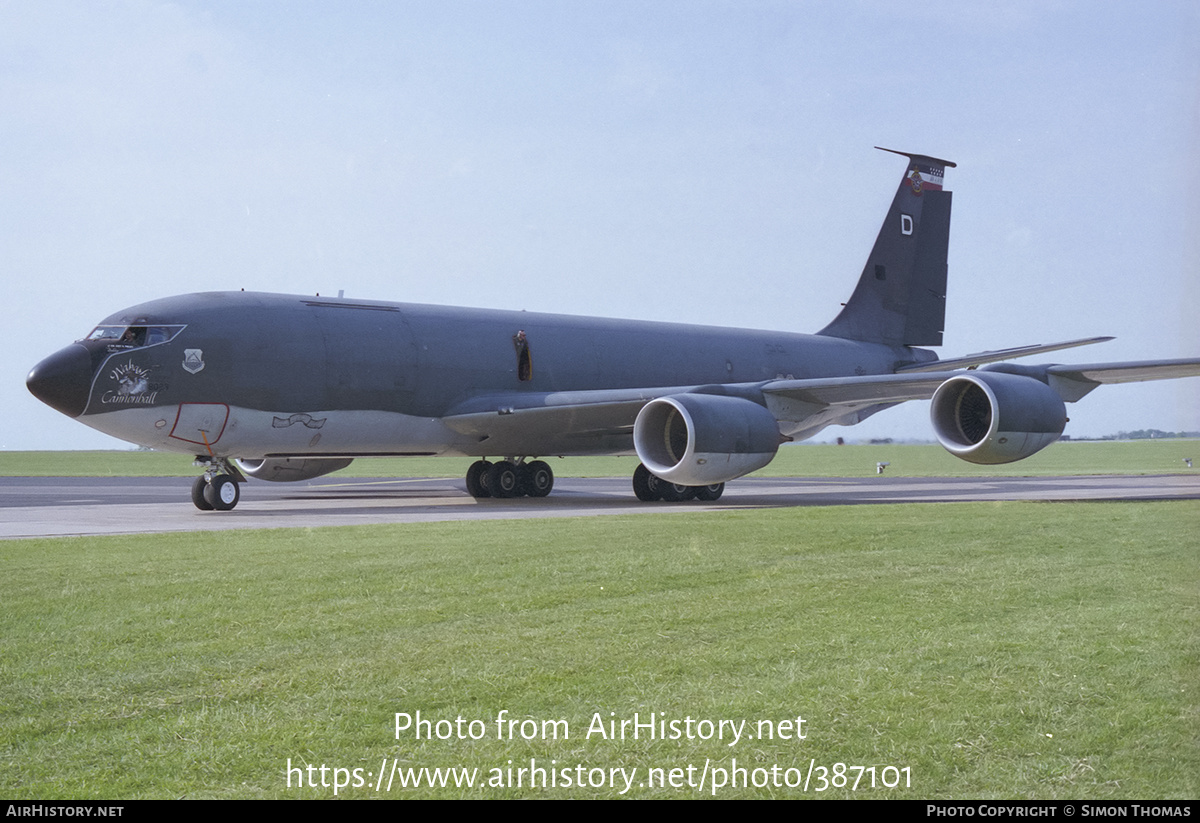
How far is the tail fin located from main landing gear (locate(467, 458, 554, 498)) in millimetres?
9157

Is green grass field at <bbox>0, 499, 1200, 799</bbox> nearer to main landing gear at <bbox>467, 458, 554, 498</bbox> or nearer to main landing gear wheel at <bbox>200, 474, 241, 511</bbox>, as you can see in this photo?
main landing gear wheel at <bbox>200, 474, 241, 511</bbox>

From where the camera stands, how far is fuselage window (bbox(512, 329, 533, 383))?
832 inches

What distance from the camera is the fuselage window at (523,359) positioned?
832 inches

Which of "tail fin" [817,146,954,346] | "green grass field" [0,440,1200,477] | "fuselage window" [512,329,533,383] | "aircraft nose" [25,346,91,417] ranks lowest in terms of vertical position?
"green grass field" [0,440,1200,477]

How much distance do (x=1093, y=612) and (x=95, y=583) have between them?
626cm

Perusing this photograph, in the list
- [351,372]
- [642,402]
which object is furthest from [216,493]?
[642,402]

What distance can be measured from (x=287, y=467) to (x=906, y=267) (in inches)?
610

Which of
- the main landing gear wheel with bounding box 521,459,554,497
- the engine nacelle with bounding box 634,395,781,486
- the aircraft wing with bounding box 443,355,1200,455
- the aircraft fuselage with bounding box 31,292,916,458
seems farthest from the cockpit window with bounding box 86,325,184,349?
the main landing gear wheel with bounding box 521,459,554,497

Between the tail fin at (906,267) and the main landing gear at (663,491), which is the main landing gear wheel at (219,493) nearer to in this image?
the main landing gear at (663,491)

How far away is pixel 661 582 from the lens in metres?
7.49

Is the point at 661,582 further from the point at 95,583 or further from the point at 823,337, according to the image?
the point at 823,337

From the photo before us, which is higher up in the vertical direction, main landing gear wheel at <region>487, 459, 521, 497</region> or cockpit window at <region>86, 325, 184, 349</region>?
cockpit window at <region>86, 325, 184, 349</region>

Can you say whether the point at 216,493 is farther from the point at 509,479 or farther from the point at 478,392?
the point at 509,479

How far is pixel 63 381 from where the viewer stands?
16188mm
